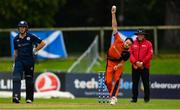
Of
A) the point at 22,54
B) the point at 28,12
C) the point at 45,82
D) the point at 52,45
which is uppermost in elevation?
the point at 28,12

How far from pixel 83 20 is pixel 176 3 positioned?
14.7m

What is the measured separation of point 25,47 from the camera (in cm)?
2103

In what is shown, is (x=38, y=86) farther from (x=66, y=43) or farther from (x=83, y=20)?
(x=83, y=20)

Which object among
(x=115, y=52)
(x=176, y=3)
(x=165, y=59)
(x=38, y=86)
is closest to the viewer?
(x=115, y=52)

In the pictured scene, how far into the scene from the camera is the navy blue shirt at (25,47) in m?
21.0

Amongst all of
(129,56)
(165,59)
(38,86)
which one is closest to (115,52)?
(129,56)

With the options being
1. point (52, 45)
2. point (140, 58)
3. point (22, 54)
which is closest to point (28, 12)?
point (52, 45)

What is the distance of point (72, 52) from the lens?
38.8 metres

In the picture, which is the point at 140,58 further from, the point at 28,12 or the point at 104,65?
the point at 28,12

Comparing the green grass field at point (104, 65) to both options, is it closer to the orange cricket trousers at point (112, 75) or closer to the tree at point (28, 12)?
the tree at point (28, 12)

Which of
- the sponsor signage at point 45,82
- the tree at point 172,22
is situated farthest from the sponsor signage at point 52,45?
the sponsor signage at point 45,82

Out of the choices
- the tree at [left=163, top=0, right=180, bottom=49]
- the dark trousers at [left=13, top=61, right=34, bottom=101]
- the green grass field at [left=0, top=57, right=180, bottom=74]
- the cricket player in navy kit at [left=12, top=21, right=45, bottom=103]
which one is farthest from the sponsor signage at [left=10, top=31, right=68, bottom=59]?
the cricket player in navy kit at [left=12, top=21, right=45, bottom=103]

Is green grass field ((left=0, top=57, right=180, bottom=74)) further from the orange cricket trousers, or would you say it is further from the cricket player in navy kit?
the orange cricket trousers

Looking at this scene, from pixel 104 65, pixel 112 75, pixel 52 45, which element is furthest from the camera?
pixel 52 45
